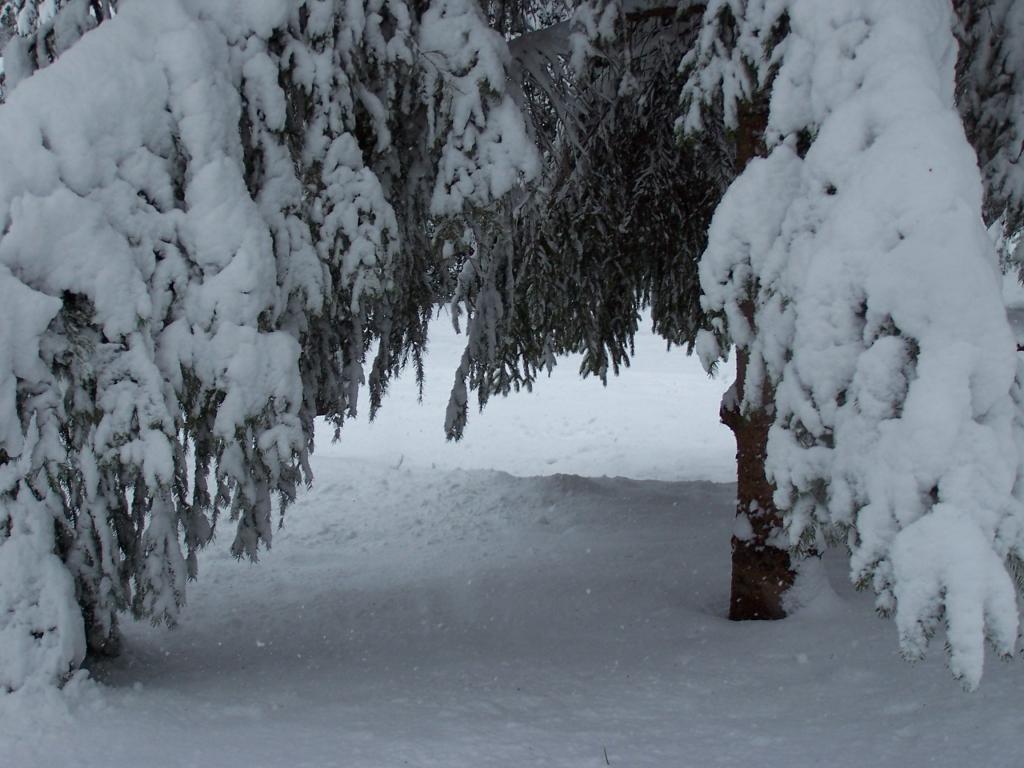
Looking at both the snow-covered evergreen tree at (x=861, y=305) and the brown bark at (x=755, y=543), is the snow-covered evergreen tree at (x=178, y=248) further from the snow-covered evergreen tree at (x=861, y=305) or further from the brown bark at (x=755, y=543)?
the brown bark at (x=755, y=543)

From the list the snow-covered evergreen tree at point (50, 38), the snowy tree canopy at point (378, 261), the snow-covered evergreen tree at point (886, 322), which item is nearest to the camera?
the snow-covered evergreen tree at point (886, 322)

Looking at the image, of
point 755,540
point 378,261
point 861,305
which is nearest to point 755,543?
point 755,540

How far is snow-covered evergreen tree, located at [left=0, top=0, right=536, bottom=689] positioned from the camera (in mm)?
3479

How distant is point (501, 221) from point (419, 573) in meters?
3.69

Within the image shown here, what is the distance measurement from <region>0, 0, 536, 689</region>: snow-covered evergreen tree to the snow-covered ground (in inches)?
25.2

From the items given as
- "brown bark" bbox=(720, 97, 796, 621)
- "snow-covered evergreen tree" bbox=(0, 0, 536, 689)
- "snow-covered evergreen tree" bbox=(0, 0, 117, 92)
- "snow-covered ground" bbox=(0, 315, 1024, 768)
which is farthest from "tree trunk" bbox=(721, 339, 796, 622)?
"snow-covered evergreen tree" bbox=(0, 0, 117, 92)

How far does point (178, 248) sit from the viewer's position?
3678 mm

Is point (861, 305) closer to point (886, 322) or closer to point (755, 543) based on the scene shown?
point (886, 322)

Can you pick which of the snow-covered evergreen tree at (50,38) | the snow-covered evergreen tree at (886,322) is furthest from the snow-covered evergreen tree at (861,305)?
the snow-covered evergreen tree at (50,38)

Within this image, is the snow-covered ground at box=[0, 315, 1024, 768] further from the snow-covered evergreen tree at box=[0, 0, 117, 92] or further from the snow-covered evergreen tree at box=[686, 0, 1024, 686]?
the snow-covered evergreen tree at box=[0, 0, 117, 92]

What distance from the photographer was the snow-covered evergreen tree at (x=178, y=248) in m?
3.48

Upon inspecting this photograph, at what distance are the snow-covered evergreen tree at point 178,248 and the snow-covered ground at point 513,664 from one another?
64 cm

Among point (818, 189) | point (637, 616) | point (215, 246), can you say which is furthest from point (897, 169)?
point (637, 616)

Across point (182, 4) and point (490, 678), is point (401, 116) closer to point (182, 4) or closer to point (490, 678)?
point (182, 4)
